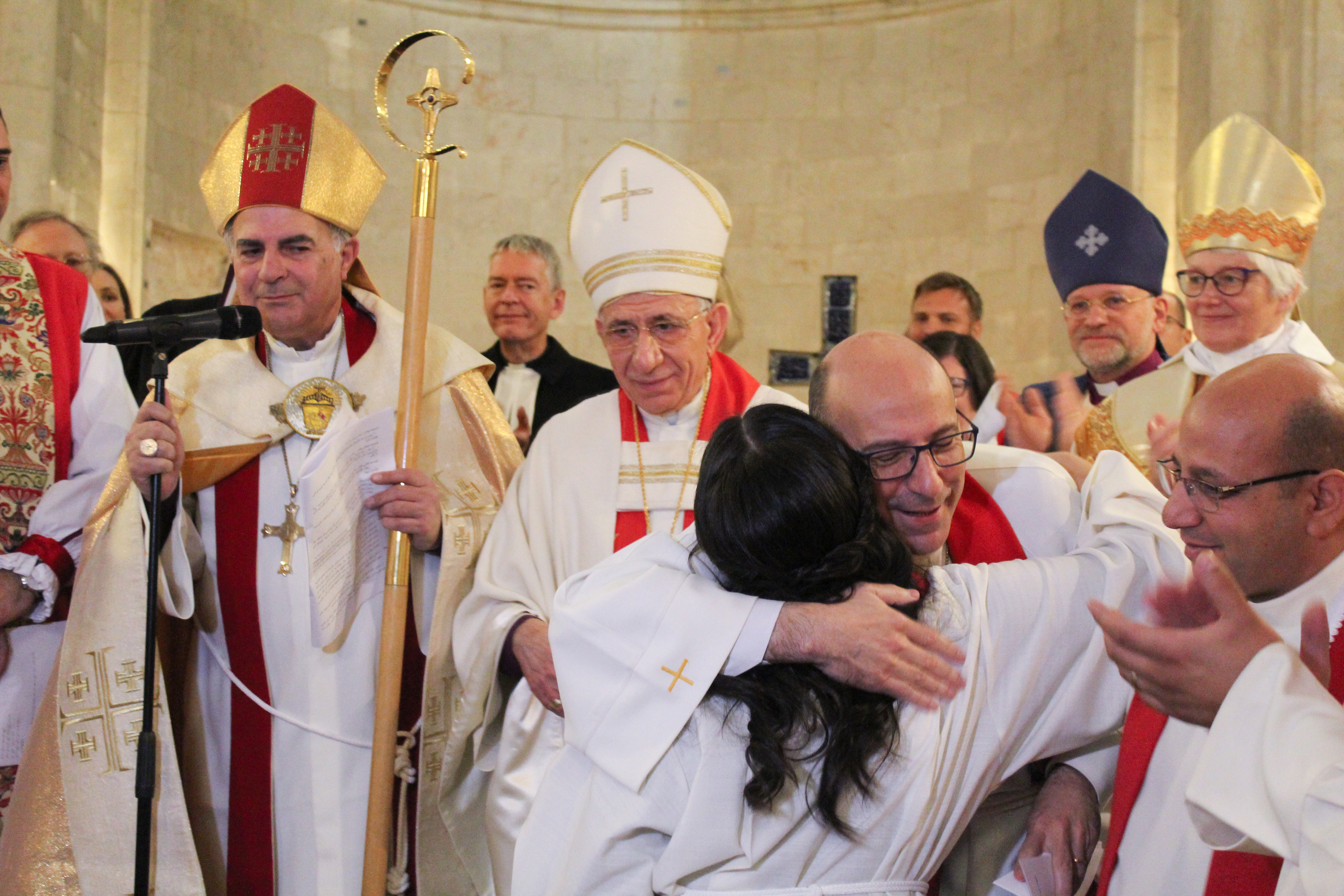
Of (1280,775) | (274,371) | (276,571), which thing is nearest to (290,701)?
(276,571)

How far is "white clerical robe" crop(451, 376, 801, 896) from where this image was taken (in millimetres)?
3092

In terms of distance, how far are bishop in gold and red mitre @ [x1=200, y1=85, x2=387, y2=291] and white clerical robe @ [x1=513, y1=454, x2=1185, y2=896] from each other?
1.89 m

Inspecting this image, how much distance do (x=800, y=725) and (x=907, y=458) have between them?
636 millimetres

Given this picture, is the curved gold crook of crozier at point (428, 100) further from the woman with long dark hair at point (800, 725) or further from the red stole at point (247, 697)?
the woman with long dark hair at point (800, 725)

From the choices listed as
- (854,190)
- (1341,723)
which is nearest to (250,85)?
(854,190)

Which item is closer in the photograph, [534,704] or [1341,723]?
[1341,723]

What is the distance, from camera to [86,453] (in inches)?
130

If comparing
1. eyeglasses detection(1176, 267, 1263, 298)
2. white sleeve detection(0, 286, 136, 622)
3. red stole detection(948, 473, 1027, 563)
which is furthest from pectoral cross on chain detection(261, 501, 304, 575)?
eyeglasses detection(1176, 267, 1263, 298)

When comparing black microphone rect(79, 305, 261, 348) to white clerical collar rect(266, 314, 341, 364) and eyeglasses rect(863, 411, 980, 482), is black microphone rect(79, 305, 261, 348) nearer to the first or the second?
white clerical collar rect(266, 314, 341, 364)

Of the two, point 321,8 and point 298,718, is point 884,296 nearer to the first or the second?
point 321,8

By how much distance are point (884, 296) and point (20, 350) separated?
585 cm

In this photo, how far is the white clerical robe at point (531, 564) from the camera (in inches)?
122

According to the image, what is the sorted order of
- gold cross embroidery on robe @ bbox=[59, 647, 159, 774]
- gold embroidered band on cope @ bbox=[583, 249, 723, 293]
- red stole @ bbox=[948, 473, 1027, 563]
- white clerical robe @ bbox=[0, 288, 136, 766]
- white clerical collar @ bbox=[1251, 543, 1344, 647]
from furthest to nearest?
gold embroidered band on cope @ bbox=[583, 249, 723, 293] → white clerical robe @ bbox=[0, 288, 136, 766] → gold cross embroidery on robe @ bbox=[59, 647, 159, 774] → red stole @ bbox=[948, 473, 1027, 563] → white clerical collar @ bbox=[1251, 543, 1344, 647]

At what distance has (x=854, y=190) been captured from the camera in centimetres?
841
